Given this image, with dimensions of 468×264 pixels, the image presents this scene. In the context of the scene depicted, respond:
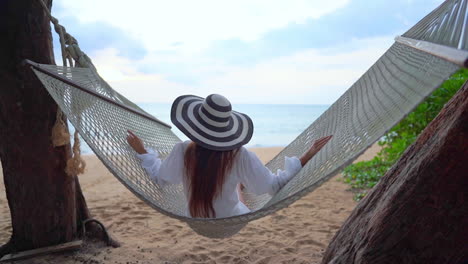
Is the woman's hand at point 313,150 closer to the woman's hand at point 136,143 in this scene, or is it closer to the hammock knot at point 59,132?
the woman's hand at point 136,143

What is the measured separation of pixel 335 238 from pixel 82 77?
1.27 meters

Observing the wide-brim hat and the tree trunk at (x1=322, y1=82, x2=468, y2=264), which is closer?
the tree trunk at (x1=322, y1=82, x2=468, y2=264)

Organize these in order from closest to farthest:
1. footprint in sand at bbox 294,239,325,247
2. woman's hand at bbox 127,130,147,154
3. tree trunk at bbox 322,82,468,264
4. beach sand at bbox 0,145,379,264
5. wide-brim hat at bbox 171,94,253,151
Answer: tree trunk at bbox 322,82,468,264 → wide-brim hat at bbox 171,94,253,151 → woman's hand at bbox 127,130,147,154 → beach sand at bbox 0,145,379,264 → footprint in sand at bbox 294,239,325,247

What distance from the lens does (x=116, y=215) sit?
3.01m

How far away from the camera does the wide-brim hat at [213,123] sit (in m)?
1.39

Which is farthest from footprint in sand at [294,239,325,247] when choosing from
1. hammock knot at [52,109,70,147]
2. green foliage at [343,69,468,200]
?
hammock knot at [52,109,70,147]

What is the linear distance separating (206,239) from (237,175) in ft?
3.57

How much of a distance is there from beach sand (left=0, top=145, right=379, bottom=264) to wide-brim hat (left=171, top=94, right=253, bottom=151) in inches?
36.4

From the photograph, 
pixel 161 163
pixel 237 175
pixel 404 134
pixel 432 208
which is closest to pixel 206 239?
pixel 161 163

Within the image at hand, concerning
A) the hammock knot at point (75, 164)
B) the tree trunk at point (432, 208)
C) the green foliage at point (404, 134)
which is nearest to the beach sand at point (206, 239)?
the green foliage at point (404, 134)

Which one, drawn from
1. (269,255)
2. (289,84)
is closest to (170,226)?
(269,255)

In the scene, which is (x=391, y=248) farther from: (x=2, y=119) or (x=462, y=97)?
(x=2, y=119)

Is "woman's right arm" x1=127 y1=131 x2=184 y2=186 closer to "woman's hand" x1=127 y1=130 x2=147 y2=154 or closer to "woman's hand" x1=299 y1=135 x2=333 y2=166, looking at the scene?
"woman's hand" x1=127 y1=130 x2=147 y2=154

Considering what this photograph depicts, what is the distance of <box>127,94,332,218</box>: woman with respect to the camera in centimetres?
142
